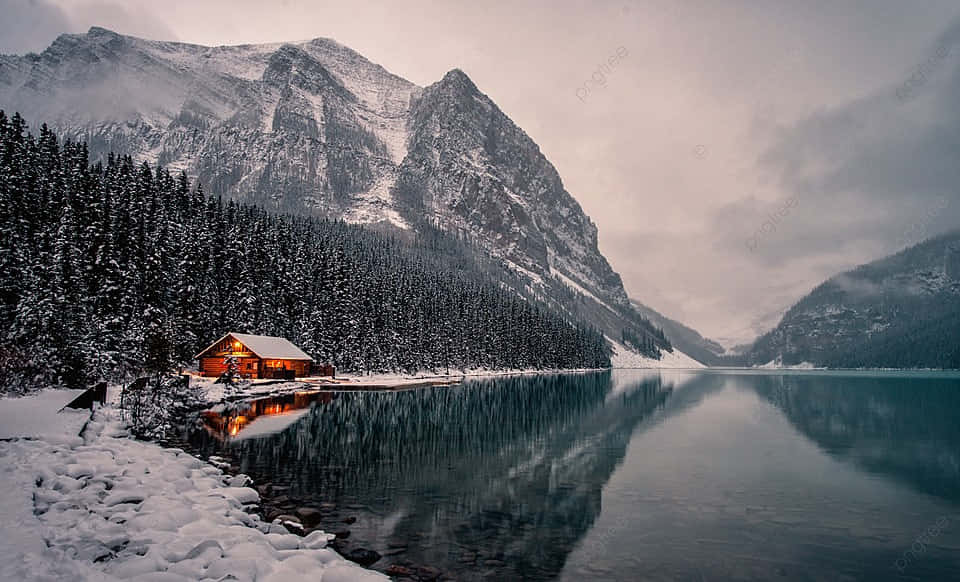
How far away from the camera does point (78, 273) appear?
45469 mm

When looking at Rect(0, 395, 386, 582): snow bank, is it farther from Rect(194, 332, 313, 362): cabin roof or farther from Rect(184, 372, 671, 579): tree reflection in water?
Rect(194, 332, 313, 362): cabin roof

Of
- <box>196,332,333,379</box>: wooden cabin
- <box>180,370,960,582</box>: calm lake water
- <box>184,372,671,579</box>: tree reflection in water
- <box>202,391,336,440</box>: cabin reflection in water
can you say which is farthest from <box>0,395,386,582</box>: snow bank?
<box>196,332,333,379</box>: wooden cabin

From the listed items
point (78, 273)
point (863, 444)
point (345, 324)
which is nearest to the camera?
point (863, 444)

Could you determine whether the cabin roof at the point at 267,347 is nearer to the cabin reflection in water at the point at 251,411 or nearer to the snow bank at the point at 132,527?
the cabin reflection in water at the point at 251,411

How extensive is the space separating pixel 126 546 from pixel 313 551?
408cm

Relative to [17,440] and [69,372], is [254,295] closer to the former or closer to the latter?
[69,372]

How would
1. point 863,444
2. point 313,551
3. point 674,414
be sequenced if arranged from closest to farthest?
point 313,551
point 863,444
point 674,414

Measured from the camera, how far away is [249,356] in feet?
232

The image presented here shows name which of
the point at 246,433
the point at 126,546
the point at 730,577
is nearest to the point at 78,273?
the point at 246,433

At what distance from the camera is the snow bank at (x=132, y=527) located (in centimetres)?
1026

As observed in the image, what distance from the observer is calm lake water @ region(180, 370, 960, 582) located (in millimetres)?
15562

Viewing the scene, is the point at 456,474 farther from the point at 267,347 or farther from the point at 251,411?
the point at 267,347

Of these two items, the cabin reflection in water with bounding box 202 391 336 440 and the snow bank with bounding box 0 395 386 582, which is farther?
the cabin reflection in water with bounding box 202 391 336 440

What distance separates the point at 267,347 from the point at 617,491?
6145 centimetres
